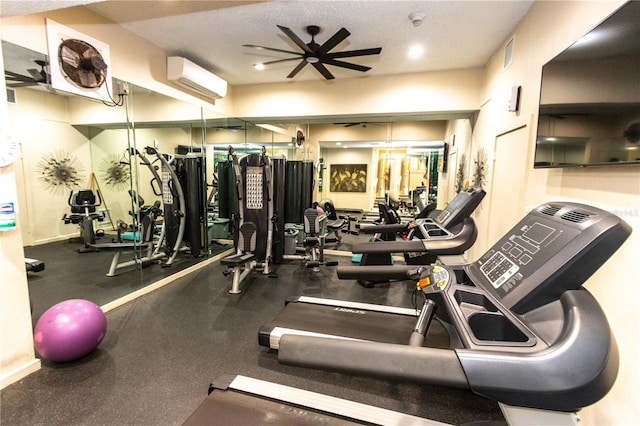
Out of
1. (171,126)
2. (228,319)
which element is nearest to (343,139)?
(171,126)

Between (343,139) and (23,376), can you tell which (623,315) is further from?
→ (343,139)

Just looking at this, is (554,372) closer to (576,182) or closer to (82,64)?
(576,182)

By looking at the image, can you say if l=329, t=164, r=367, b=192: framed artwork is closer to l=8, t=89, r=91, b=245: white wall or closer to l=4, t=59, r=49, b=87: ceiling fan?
l=8, t=89, r=91, b=245: white wall

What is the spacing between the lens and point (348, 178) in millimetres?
7012

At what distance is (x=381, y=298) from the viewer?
3.53 m

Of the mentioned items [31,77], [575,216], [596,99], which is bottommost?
[575,216]

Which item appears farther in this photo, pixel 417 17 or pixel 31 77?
pixel 417 17

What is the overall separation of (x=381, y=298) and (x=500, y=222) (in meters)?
1.65

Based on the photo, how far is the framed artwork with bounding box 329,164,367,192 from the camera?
6.87 m

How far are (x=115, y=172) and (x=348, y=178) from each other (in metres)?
4.75

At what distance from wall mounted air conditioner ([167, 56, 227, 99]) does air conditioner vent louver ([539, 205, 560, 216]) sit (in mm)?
4522

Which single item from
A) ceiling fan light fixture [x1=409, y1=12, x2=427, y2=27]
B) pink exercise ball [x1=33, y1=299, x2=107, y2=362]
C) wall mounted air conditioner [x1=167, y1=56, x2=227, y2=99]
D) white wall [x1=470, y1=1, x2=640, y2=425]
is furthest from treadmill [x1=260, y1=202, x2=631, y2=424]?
wall mounted air conditioner [x1=167, y1=56, x2=227, y2=99]

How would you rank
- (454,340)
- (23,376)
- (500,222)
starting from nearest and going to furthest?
(454,340), (23,376), (500,222)

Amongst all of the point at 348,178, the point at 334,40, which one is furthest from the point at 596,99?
the point at 348,178
